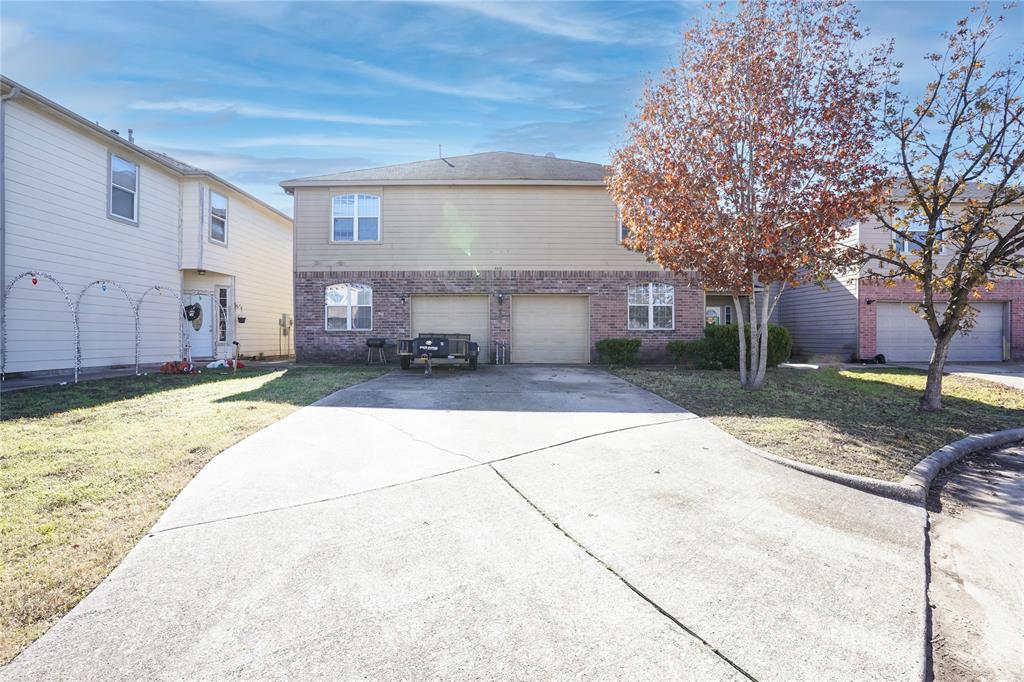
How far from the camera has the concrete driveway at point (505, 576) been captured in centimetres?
198

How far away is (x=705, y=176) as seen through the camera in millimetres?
8383

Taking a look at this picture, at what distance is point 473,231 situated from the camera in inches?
575

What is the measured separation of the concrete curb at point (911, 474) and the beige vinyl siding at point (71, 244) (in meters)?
13.8

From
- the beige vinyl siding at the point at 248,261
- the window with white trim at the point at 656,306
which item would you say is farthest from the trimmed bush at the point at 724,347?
the beige vinyl siding at the point at 248,261

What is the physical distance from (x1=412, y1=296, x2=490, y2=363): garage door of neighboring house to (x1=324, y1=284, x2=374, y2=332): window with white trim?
4.75ft

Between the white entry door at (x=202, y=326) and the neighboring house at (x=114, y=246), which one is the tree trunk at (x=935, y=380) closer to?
the neighboring house at (x=114, y=246)

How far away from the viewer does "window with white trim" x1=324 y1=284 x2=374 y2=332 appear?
47.6ft

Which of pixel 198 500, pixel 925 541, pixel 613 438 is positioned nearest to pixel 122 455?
pixel 198 500

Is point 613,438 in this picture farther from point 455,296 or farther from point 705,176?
point 455,296

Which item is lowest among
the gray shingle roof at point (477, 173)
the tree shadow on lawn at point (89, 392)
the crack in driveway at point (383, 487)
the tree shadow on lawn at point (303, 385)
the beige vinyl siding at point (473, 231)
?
the crack in driveway at point (383, 487)

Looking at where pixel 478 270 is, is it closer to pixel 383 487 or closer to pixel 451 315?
pixel 451 315

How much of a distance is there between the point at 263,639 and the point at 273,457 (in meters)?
2.85

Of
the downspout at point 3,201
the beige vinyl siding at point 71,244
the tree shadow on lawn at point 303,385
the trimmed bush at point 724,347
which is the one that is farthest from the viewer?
the trimmed bush at point 724,347

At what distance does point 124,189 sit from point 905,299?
23660mm
